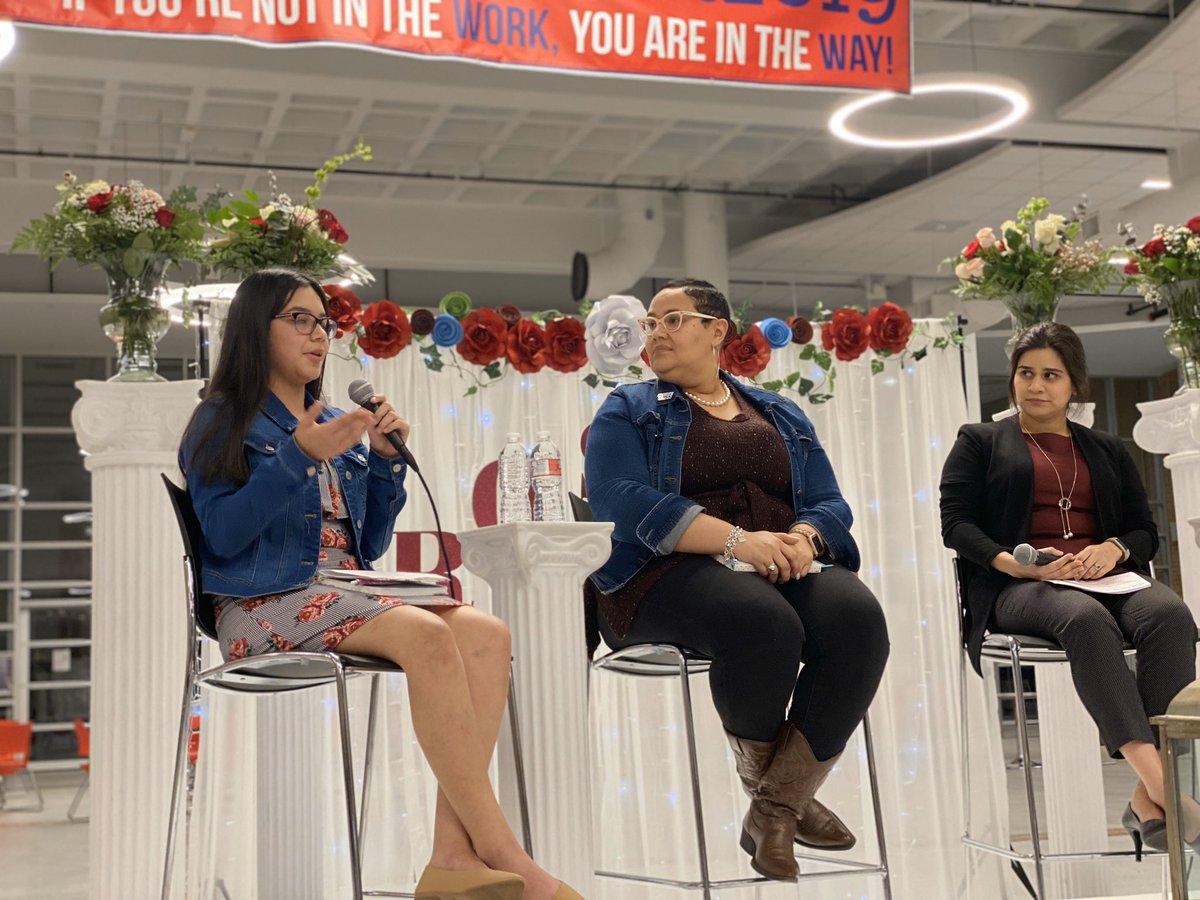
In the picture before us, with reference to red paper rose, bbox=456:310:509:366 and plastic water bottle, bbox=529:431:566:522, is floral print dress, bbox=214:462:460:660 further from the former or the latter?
red paper rose, bbox=456:310:509:366

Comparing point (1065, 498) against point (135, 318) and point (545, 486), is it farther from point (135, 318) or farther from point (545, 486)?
point (135, 318)

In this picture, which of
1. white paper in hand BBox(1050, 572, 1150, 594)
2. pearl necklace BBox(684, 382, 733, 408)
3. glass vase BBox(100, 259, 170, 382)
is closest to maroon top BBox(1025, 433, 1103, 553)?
white paper in hand BBox(1050, 572, 1150, 594)

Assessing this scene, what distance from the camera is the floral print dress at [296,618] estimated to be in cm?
245

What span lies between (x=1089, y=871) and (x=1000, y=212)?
825 cm

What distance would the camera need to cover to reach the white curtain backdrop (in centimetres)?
407

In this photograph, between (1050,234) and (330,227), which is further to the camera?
(1050,234)

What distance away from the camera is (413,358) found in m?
4.18

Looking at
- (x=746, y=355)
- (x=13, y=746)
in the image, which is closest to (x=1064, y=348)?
(x=746, y=355)

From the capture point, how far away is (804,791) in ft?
8.54

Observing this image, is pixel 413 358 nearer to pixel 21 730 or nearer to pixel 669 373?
pixel 669 373

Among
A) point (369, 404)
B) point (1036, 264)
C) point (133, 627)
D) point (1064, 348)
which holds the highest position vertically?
point (1036, 264)

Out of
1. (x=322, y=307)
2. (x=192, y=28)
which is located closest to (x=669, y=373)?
(x=322, y=307)

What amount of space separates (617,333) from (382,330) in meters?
0.78

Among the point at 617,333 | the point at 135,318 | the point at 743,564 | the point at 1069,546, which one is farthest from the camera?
the point at 617,333
